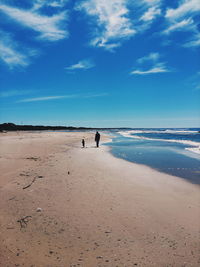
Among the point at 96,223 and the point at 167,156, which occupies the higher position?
the point at 96,223

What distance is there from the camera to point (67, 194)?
670 centimetres

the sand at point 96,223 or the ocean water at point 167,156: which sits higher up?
the sand at point 96,223

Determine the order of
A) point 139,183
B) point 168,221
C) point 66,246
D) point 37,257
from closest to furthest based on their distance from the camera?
point 37,257 < point 66,246 < point 168,221 < point 139,183

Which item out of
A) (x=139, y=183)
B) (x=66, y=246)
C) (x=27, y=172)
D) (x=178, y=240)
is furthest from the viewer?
(x=27, y=172)

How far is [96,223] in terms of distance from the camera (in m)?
4.82

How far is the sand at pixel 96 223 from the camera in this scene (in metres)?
3.63

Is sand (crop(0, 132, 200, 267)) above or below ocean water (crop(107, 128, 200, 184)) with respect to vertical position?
above

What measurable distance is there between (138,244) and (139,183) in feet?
14.7

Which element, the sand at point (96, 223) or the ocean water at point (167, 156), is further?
the ocean water at point (167, 156)

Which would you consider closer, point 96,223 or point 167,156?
point 96,223

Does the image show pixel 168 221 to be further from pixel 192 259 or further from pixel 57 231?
pixel 57 231

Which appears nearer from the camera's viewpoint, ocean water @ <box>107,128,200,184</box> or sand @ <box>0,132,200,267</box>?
sand @ <box>0,132,200,267</box>

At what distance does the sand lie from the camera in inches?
143

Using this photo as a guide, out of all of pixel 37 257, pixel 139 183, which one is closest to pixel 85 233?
pixel 37 257
